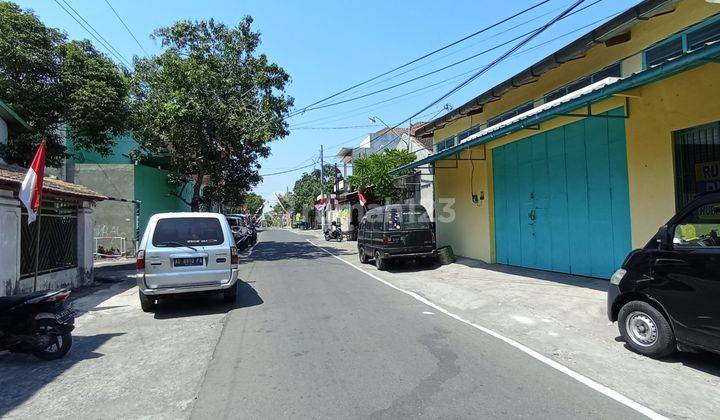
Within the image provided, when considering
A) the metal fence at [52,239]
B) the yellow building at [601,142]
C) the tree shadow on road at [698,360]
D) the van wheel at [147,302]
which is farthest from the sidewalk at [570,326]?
the metal fence at [52,239]

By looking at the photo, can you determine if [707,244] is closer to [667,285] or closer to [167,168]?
[667,285]

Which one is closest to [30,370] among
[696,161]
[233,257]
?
[233,257]

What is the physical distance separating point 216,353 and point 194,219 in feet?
13.0

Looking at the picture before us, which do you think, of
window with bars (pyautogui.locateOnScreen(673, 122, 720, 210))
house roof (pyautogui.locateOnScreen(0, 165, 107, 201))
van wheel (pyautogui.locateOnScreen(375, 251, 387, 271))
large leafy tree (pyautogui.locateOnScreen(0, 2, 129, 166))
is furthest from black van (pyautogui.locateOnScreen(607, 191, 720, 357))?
large leafy tree (pyautogui.locateOnScreen(0, 2, 129, 166))

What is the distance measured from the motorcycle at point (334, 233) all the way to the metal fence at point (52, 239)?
22935mm

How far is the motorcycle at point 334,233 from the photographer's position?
3594cm

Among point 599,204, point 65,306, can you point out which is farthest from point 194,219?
point 599,204

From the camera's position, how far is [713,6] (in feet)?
26.8

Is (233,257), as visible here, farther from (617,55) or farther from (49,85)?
(49,85)

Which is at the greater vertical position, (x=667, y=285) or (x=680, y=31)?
(x=680, y=31)

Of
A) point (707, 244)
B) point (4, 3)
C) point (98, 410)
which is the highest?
point (4, 3)

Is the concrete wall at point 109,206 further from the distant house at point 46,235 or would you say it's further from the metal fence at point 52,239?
the metal fence at point 52,239

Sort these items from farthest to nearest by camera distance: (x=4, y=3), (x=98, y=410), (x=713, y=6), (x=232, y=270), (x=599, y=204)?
(x=4, y=3) < (x=599, y=204) < (x=232, y=270) < (x=713, y=6) < (x=98, y=410)

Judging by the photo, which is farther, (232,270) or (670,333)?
(232,270)
